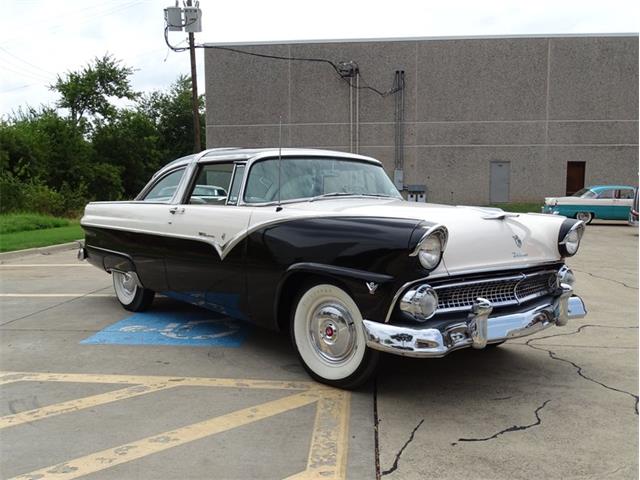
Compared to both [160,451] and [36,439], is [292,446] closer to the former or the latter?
[160,451]

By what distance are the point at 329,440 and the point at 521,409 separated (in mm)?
1273

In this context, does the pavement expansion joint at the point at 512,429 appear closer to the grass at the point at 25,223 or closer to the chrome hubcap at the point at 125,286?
the chrome hubcap at the point at 125,286

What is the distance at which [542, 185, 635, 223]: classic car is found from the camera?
19812 millimetres

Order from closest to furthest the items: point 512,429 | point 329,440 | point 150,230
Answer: point 329,440 < point 512,429 < point 150,230

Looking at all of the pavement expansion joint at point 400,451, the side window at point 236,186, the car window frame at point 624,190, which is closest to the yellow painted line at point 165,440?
the pavement expansion joint at point 400,451

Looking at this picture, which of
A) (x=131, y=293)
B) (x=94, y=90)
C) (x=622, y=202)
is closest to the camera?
(x=131, y=293)

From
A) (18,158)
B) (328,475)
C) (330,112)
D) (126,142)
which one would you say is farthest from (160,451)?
(126,142)

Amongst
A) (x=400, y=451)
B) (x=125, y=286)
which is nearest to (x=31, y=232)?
(x=125, y=286)

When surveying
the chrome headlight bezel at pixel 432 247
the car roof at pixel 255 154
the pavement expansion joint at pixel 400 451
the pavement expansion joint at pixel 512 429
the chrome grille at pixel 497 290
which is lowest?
the pavement expansion joint at pixel 512 429

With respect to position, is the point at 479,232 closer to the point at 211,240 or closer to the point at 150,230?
the point at 211,240

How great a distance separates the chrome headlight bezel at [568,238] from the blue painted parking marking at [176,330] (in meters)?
2.75

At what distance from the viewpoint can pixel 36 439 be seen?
3.04 meters

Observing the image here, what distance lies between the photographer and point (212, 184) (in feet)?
16.1

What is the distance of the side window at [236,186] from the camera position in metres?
4.49
